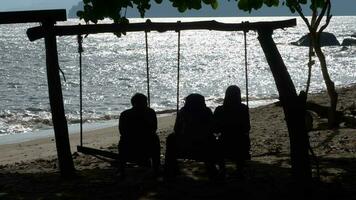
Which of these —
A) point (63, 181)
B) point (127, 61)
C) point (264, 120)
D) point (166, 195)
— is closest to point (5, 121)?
point (264, 120)

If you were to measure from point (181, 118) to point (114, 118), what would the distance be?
19.3 metres

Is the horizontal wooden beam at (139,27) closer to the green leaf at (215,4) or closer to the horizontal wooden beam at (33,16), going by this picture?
the horizontal wooden beam at (33,16)

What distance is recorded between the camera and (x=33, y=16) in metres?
9.00

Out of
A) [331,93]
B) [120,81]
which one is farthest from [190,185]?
[120,81]

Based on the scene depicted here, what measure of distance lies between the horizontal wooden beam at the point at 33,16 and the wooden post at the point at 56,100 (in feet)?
0.29

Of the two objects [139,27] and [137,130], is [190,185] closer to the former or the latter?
[137,130]

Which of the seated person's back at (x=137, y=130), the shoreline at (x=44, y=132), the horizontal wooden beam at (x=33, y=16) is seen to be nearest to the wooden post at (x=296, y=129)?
the seated person's back at (x=137, y=130)

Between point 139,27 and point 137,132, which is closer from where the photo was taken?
point 137,132

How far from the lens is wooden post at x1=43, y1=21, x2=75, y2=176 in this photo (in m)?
9.12

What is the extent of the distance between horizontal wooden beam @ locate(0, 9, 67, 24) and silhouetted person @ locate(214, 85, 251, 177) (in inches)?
98.7

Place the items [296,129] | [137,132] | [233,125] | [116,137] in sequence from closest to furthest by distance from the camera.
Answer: [296,129] → [233,125] → [137,132] → [116,137]

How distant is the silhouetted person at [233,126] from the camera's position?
8484 millimetres

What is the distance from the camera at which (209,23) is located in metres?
9.45

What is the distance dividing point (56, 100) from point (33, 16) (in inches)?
47.1
